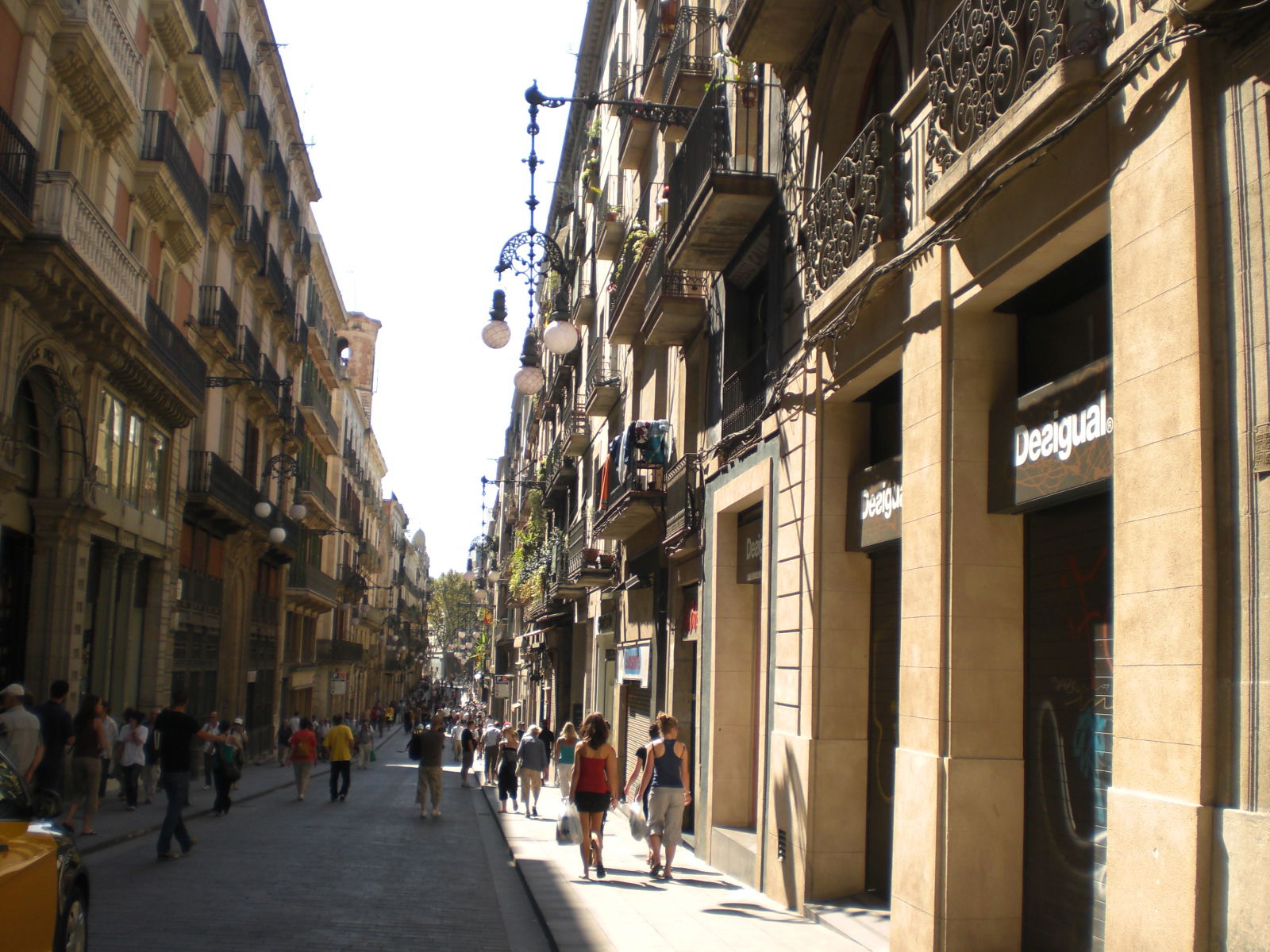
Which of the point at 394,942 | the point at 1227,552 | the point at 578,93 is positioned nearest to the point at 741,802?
the point at 394,942

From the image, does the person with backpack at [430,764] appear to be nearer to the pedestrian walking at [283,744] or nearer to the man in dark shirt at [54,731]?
the man in dark shirt at [54,731]

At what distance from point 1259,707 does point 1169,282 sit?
6.21ft

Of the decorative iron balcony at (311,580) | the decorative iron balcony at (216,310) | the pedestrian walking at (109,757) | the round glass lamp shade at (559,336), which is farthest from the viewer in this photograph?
the decorative iron balcony at (311,580)

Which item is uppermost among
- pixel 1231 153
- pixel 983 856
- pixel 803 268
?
pixel 803 268

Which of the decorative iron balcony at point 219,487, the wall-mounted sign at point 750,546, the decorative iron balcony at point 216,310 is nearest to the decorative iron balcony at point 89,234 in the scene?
the decorative iron balcony at point 219,487

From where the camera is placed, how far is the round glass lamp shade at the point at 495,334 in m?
13.0

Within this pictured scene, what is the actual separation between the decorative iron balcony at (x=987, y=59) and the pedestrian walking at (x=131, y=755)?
16.6 metres

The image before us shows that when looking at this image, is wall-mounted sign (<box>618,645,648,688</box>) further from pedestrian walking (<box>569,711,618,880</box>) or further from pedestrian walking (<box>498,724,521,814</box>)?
pedestrian walking (<box>569,711,618,880</box>)

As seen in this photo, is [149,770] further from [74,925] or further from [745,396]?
[74,925]

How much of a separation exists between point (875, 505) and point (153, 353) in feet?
53.3

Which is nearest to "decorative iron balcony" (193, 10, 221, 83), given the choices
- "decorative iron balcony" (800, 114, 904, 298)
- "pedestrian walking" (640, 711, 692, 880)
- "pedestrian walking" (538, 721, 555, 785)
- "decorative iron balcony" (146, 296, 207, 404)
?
"decorative iron balcony" (146, 296, 207, 404)

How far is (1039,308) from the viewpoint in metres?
7.91

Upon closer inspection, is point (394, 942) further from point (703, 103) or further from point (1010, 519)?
point (703, 103)

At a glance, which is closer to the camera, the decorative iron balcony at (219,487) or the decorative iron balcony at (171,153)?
the decorative iron balcony at (171,153)
